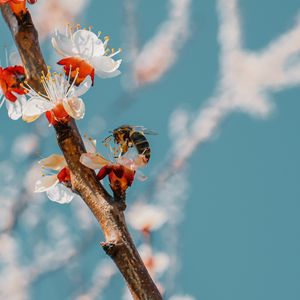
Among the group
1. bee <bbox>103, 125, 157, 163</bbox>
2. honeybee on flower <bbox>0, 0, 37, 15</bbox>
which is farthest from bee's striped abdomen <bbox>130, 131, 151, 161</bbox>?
honeybee on flower <bbox>0, 0, 37, 15</bbox>

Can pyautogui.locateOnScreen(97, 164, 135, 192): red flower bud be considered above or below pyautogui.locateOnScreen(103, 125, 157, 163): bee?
below

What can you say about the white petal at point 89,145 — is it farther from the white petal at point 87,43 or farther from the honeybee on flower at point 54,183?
the white petal at point 87,43

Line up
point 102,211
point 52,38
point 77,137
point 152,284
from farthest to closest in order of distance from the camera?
point 52,38 < point 77,137 < point 102,211 < point 152,284

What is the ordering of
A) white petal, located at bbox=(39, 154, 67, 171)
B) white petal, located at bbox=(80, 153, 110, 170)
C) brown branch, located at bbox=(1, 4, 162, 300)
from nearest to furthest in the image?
brown branch, located at bbox=(1, 4, 162, 300) < white petal, located at bbox=(80, 153, 110, 170) < white petal, located at bbox=(39, 154, 67, 171)

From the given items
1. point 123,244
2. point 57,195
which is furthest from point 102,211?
point 57,195

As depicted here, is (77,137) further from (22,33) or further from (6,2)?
(6,2)

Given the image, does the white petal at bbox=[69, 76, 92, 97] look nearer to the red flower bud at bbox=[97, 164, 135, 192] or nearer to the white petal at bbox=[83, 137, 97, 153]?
the white petal at bbox=[83, 137, 97, 153]

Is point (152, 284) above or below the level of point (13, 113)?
below
